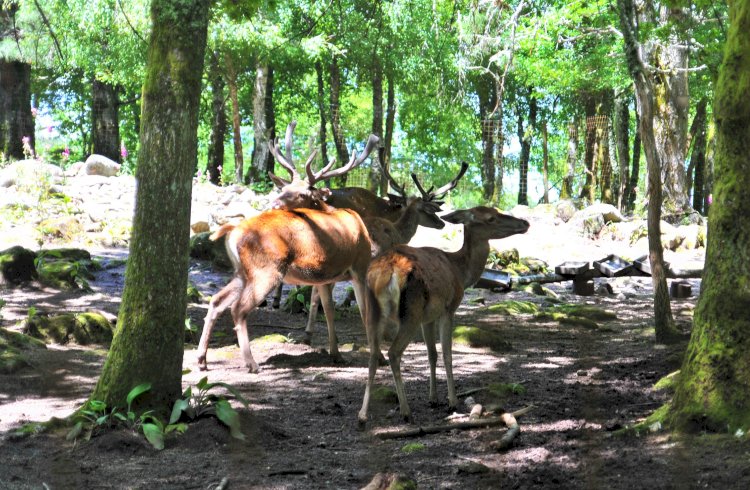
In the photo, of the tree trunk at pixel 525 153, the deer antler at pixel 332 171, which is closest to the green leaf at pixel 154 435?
the deer antler at pixel 332 171

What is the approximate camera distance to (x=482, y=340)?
9.50 metres

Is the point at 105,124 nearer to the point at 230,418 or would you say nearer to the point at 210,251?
the point at 210,251

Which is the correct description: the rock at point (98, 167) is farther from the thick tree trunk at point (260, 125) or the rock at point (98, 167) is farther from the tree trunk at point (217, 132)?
the tree trunk at point (217, 132)

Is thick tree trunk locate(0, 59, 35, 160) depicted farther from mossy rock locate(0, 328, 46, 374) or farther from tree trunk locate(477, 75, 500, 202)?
mossy rock locate(0, 328, 46, 374)

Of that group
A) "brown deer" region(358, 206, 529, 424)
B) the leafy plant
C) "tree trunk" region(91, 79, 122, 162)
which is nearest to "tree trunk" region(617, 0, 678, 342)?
"brown deer" region(358, 206, 529, 424)

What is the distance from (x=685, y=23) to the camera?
11180 millimetres

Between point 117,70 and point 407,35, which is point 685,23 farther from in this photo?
point 117,70

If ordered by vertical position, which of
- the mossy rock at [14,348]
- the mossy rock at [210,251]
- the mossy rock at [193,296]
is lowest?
the mossy rock at [14,348]

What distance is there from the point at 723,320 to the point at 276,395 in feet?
11.2

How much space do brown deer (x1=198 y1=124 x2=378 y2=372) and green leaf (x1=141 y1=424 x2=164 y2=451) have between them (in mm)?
2519

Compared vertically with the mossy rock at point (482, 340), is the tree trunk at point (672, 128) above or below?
above

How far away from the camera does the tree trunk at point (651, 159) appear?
8789mm

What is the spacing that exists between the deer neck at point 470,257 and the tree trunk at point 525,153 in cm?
2500

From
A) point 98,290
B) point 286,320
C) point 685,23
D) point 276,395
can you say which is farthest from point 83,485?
point 685,23
